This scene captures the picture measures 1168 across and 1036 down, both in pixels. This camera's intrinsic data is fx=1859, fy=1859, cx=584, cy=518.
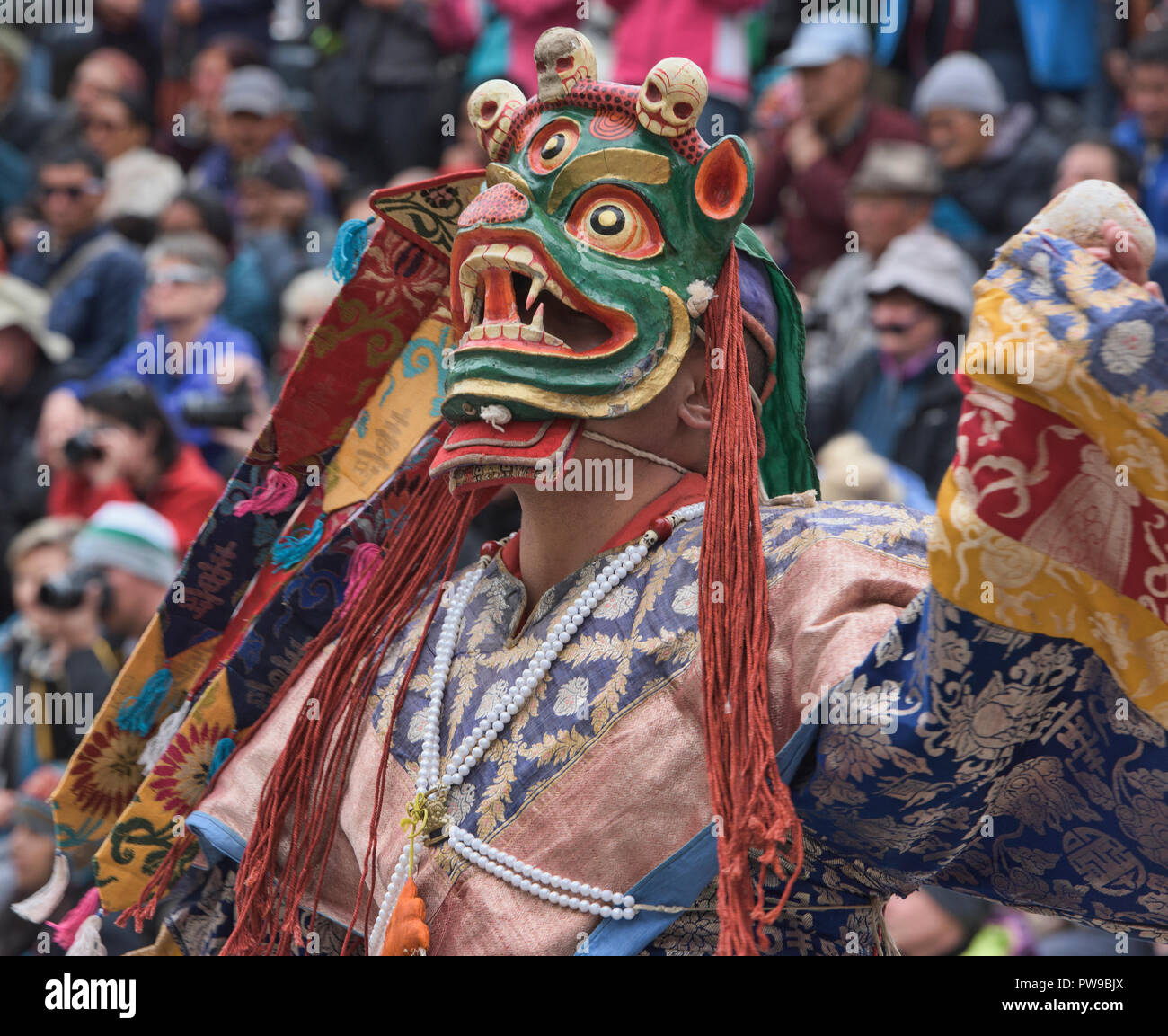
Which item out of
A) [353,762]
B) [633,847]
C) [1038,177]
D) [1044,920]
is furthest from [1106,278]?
[1038,177]

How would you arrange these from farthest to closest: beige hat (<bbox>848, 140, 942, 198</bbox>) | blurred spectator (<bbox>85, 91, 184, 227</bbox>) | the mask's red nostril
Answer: blurred spectator (<bbox>85, 91, 184, 227</bbox>), beige hat (<bbox>848, 140, 942, 198</bbox>), the mask's red nostril

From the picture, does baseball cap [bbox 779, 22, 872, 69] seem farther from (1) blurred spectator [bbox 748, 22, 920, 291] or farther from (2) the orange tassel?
(2) the orange tassel

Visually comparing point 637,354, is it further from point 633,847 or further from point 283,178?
point 283,178

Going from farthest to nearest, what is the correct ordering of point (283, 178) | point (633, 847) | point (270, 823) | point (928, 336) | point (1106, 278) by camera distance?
point (283, 178)
point (928, 336)
point (270, 823)
point (633, 847)
point (1106, 278)

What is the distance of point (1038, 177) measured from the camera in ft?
20.0

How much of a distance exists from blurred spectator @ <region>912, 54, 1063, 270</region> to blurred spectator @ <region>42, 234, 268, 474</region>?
94.1 inches

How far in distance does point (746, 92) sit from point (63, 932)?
14.5 feet

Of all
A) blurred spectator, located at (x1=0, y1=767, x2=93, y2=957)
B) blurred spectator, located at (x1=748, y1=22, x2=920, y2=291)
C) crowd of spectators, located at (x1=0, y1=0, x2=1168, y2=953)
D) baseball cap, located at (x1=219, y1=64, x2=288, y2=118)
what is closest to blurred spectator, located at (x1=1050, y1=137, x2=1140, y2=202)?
crowd of spectators, located at (x1=0, y1=0, x2=1168, y2=953)

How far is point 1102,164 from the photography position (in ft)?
18.0

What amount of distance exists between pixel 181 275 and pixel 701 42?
2.03m

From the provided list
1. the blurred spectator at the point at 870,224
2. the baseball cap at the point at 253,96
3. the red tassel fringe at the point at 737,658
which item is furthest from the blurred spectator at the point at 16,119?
the red tassel fringe at the point at 737,658

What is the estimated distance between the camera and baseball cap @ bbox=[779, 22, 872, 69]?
6.48 m

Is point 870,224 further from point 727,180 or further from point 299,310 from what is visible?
point 727,180

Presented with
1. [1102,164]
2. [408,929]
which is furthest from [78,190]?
[408,929]
